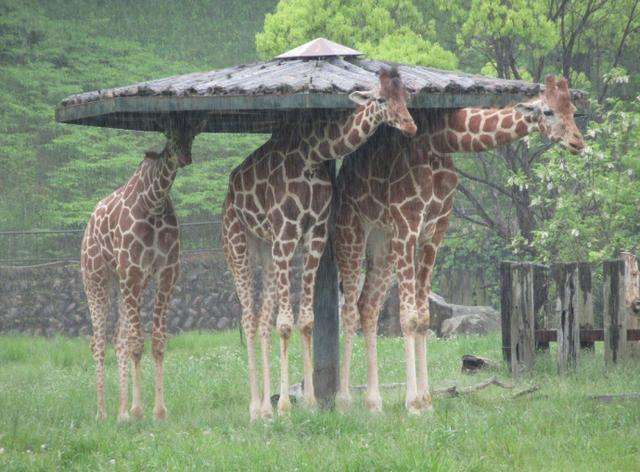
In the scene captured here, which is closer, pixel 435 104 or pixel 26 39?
pixel 435 104

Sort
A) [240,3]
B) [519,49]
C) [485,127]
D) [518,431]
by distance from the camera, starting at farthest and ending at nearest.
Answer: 1. [240,3]
2. [519,49]
3. [485,127]
4. [518,431]

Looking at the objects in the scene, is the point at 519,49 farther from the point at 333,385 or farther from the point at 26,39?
the point at 26,39

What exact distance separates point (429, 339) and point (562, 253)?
2804 millimetres

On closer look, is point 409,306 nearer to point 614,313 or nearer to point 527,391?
point 527,391

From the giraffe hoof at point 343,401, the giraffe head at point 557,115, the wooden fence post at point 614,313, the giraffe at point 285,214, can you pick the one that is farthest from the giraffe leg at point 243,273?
the wooden fence post at point 614,313

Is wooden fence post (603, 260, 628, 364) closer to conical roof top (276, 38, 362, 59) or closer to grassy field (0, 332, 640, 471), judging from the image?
grassy field (0, 332, 640, 471)

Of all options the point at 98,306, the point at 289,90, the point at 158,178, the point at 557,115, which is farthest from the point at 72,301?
the point at 557,115

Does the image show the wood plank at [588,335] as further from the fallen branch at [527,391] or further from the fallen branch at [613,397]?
the fallen branch at [613,397]

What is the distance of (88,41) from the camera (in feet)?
99.9

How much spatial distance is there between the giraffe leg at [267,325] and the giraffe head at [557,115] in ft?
10.4

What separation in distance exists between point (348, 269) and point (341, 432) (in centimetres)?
217

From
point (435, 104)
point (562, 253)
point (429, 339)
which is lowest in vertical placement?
point (429, 339)

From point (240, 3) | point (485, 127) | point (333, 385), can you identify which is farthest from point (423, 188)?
point (240, 3)

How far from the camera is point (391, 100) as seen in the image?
9289 mm
